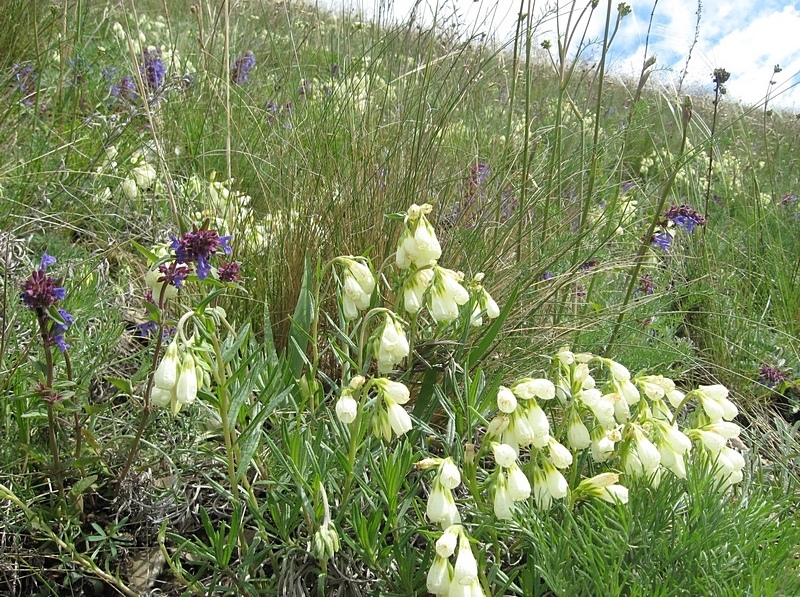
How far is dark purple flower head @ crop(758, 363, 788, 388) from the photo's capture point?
2.51 metres

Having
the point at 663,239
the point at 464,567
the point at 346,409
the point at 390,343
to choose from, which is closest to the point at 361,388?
the point at 390,343

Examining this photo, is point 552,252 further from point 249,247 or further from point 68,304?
point 68,304

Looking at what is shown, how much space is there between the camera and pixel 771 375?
2506 millimetres

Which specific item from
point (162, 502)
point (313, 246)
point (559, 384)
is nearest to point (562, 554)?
point (559, 384)

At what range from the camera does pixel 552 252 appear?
2.37 metres

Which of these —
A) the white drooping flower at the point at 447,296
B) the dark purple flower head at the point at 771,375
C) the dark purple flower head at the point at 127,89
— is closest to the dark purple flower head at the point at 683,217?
the dark purple flower head at the point at 771,375

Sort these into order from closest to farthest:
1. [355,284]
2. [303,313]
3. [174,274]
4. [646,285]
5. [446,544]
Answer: [446,544] → [174,274] → [355,284] → [303,313] → [646,285]

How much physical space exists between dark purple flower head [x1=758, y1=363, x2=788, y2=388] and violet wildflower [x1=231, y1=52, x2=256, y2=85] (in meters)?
2.77

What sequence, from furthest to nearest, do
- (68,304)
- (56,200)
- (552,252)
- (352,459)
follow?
(56,200) < (552,252) < (68,304) < (352,459)

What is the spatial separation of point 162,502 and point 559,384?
0.99 m

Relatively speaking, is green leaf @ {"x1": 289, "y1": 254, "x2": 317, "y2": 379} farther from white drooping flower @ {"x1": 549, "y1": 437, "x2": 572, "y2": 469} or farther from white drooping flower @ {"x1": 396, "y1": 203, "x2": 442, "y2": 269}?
white drooping flower @ {"x1": 549, "y1": 437, "x2": 572, "y2": 469}

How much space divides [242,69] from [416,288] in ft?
8.89

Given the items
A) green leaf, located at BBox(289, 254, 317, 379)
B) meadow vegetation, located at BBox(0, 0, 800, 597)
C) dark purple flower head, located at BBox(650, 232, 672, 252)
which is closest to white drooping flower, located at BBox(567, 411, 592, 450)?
meadow vegetation, located at BBox(0, 0, 800, 597)

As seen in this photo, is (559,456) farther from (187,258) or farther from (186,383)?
(187,258)
